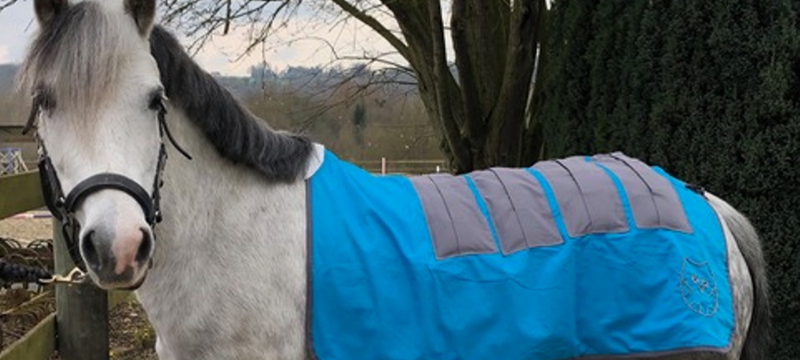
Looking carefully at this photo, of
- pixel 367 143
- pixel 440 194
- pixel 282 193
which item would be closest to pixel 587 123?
pixel 440 194

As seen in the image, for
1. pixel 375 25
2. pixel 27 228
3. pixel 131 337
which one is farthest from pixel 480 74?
pixel 27 228

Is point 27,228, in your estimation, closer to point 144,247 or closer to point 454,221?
point 454,221

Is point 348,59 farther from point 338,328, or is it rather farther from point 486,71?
point 338,328

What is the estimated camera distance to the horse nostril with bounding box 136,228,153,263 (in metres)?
1.66

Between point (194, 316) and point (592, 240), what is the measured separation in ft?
4.19

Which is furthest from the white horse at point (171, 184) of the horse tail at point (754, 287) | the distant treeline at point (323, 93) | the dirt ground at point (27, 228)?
the dirt ground at point (27, 228)

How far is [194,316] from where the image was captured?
204 cm

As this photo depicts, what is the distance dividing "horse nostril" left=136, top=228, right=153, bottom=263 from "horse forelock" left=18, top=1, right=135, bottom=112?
33 centimetres

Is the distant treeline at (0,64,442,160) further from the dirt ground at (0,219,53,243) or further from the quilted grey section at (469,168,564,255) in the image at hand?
the dirt ground at (0,219,53,243)

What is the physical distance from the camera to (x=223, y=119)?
6.93 feet

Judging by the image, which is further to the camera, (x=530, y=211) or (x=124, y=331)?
(x=124, y=331)

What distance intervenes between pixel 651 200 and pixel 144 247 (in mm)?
1691

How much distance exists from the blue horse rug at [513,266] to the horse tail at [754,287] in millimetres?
207

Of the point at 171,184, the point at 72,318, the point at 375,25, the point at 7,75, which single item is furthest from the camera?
the point at 375,25
